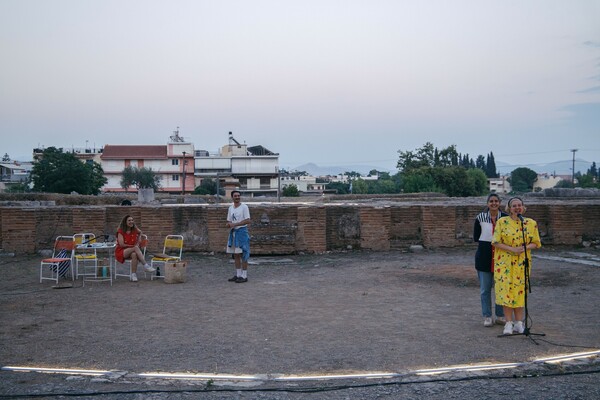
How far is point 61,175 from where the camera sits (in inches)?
1986

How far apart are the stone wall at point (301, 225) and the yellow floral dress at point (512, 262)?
7.34 m

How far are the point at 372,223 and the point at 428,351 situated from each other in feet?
26.6

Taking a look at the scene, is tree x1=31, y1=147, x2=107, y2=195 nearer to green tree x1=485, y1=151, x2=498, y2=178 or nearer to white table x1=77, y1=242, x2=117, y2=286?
white table x1=77, y1=242, x2=117, y2=286

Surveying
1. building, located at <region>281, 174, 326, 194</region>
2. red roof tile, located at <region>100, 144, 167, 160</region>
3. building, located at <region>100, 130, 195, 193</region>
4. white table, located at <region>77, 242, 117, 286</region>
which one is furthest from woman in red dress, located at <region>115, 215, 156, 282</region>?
building, located at <region>281, 174, 326, 194</region>

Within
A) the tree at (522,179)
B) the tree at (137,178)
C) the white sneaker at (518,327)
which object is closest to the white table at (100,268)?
the white sneaker at (518,327)

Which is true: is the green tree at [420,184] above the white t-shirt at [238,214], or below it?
above

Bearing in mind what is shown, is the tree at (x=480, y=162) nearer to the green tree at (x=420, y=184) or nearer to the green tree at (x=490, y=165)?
the green tree at (x=490, y=165)

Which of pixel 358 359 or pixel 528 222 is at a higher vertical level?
pixel 528 222

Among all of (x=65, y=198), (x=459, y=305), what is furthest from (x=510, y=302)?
(x=65, y=198)

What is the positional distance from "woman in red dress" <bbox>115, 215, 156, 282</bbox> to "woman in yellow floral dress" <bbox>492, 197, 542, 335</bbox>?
246 inches

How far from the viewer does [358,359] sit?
541cm

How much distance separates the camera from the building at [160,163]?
87312mm

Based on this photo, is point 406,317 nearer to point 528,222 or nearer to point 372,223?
point 528,222

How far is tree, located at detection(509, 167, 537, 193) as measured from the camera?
118m
